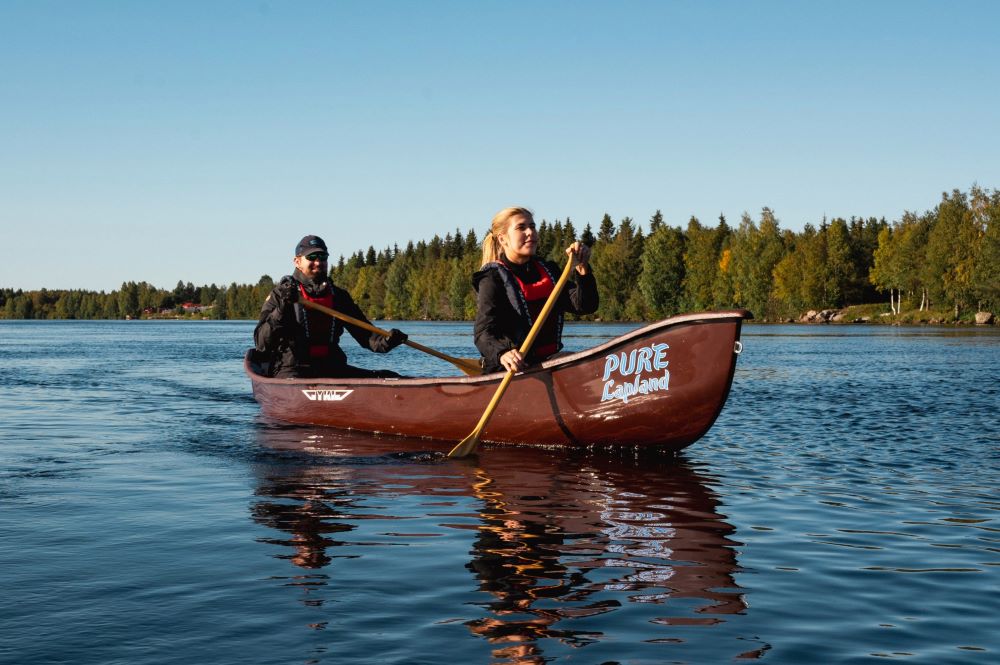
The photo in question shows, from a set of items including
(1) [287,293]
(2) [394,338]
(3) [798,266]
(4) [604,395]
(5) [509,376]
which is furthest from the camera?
(3) [798,266]

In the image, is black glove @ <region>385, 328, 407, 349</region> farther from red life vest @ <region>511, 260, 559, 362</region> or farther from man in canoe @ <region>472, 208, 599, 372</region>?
red life vest @ <region>511, 260, 559, 362</region>

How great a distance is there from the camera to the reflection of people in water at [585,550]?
4.39m

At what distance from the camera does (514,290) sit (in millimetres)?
9312

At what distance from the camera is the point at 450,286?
126250 mm

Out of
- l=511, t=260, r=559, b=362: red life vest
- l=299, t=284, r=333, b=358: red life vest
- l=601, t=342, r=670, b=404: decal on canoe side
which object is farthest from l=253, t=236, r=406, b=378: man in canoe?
l=601, t=342, r=670, b=404: decal on canoe side

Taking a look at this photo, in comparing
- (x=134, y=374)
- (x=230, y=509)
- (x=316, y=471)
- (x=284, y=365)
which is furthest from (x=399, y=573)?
(x=134, y=374)

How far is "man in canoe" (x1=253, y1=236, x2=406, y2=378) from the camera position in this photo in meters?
11.5

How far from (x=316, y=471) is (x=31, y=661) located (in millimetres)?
4952

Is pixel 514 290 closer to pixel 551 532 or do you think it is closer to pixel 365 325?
pixel 365 325

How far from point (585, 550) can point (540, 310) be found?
13.6ft

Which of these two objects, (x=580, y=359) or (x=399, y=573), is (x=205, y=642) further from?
(x=580, y=359)

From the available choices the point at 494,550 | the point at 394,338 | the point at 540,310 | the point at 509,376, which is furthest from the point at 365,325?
the point at 494,550

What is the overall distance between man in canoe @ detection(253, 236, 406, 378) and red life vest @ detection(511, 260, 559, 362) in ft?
7.49

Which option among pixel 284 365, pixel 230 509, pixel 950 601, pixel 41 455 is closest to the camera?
pixel 950 601
